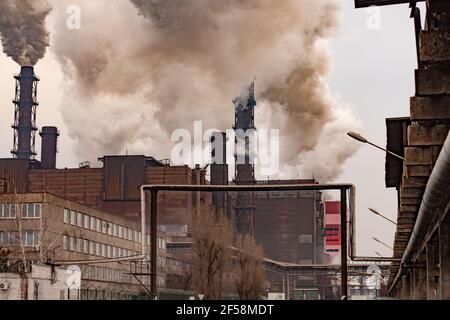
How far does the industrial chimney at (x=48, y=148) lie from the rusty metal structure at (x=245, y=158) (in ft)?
87.3

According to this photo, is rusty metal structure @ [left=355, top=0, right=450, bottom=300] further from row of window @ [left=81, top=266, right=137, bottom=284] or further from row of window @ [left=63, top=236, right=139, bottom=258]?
row of window @ [left=63, top=236, right=139, bottom=258]

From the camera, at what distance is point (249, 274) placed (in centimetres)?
7112

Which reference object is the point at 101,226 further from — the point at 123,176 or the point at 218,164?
the point at 218,164

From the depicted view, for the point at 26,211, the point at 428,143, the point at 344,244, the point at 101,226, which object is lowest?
the point at 344,244

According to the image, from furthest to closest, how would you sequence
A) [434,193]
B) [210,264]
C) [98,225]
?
→ [98,225] → [210,264] → [434,193]

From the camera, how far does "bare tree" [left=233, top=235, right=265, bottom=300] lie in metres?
68.4

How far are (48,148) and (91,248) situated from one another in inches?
1402

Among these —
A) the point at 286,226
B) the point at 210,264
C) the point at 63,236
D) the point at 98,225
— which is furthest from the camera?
the point at 286,226

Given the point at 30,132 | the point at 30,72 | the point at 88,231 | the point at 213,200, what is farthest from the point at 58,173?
the point at 88,231

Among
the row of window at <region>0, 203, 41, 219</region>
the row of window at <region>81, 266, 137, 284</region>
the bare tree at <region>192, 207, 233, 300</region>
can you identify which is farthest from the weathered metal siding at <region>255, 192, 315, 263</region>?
the row of window at <region>0, 203, 41, 219</region>

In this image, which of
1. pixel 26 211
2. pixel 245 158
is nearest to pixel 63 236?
pixel 26 211

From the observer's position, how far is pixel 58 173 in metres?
90.7

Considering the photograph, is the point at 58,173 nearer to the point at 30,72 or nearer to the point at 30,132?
the point at 30,132

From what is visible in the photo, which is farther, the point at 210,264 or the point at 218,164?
the point at 218,164
